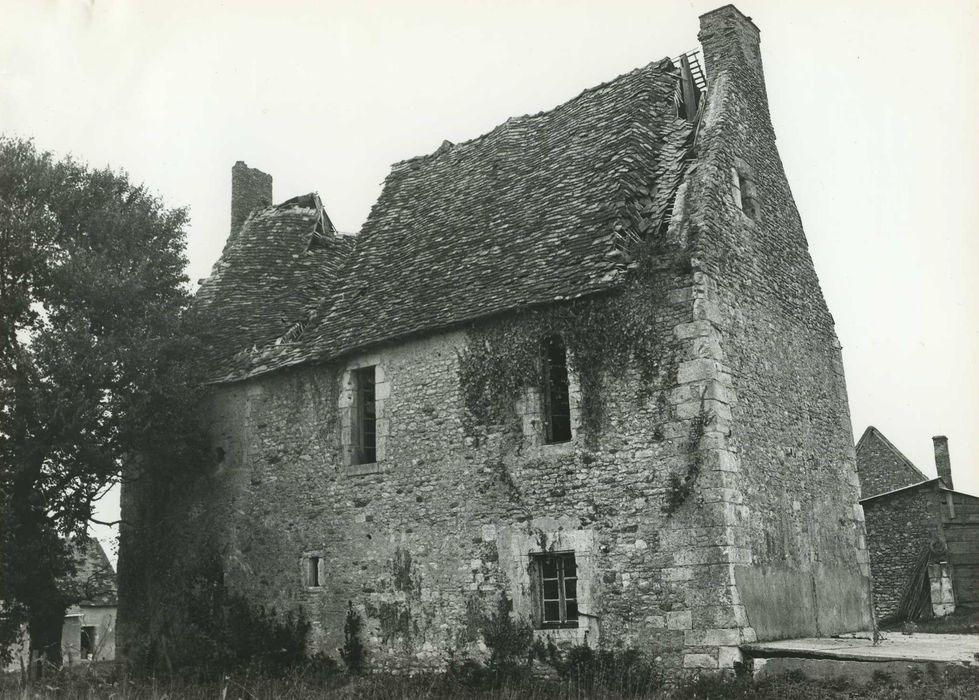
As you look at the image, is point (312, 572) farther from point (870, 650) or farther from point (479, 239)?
point (870, 650)

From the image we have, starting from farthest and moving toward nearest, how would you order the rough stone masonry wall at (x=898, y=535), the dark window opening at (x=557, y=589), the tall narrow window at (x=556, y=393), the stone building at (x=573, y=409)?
the rough stone masonry wall at (x=898, y=535) < the tall narrow window at (x=556, y=393) < the dark window opening at (x=557, y=589) < the stone building at (x=573, y=409)

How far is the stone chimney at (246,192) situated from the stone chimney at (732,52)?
1065 centimetres

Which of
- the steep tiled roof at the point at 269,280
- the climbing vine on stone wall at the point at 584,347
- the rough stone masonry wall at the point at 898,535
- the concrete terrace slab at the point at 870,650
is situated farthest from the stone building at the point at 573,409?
the rough stone masonry wall at the point at 898,535

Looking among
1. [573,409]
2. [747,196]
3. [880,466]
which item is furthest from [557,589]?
[880,466]

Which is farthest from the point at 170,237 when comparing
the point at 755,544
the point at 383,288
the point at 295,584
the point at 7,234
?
the point at 755,544

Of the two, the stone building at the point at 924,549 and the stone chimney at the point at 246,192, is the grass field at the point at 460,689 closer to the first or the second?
the stone chimney at the point at 246,192

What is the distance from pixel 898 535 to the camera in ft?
75.5

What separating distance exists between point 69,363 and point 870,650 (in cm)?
1160

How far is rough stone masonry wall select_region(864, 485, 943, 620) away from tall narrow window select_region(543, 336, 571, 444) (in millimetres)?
13921

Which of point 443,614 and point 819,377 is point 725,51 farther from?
point 443,614

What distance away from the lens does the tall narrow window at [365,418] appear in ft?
47.0

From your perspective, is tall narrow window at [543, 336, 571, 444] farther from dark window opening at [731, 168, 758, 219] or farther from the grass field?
dark window opening at [731, 168, 758, 219]

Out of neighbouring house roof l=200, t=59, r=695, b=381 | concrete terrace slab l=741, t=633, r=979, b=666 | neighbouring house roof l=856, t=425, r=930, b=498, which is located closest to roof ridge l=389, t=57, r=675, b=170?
neighbouring house roof l=200, t=59, r=695, b=381

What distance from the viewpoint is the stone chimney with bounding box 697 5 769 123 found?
14523 mm
